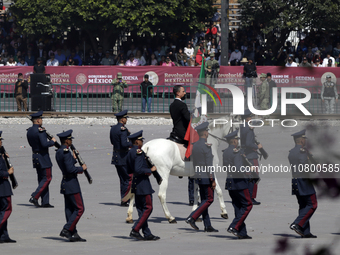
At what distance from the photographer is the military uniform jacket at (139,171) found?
27.9 feet

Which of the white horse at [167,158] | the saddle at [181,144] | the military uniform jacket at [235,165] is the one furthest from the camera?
the saddle at [181,144]

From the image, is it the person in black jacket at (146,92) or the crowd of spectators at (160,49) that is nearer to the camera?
the person in black jacket at (146,92)

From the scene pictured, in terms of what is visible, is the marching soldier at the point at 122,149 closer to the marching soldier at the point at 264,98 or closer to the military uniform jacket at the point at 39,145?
the military uniform jacket at the point at 39,145

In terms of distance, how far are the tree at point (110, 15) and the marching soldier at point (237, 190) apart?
68.6 feet

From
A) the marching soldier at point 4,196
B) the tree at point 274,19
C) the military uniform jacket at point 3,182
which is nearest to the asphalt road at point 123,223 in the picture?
the marching soldier at point 4,196

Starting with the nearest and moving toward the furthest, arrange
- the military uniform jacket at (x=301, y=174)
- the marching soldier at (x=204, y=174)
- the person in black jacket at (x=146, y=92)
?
the military uniform jacket at (x=301, y=174) < the marching soldier at (x=204, y=174) < the person in black jacket at (x=146, y=92)

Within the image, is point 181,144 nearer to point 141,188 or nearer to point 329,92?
point 141,188

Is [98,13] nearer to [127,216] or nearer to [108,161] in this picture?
[108,161]

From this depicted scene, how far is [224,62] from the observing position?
25641mm

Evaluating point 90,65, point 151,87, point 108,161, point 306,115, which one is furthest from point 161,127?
point 306,115

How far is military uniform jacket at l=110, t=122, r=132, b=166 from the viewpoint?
36.7ft

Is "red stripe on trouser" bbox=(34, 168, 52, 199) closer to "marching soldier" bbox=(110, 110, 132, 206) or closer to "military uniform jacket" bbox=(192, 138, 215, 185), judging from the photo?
"marching soldier" bbox=(110, 110, 132, 206)

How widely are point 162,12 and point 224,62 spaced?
5.17 meters

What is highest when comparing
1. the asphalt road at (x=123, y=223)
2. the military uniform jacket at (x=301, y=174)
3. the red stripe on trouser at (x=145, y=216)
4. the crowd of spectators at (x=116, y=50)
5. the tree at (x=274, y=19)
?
the tree at (x=274, y=19)
